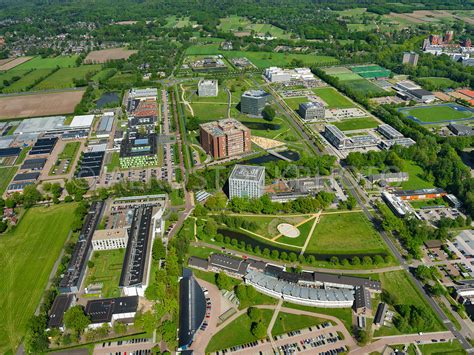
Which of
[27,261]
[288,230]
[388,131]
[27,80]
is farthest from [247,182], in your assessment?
[27,80]

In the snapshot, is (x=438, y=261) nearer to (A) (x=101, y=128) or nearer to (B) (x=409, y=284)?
(B) (x=409, y=284)

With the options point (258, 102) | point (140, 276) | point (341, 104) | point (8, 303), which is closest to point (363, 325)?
point (140, 276)

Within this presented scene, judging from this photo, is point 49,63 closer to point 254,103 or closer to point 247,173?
point 254,103

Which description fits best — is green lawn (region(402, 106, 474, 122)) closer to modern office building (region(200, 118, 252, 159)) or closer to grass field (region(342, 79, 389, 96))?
grass field (region(342, 79, 389, 96))

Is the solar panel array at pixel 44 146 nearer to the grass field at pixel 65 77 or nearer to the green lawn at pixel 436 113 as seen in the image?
the grass field at pixel 65 77

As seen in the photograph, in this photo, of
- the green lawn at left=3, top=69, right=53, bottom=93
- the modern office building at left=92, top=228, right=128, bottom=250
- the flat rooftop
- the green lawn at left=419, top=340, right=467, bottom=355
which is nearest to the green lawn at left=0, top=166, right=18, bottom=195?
the modern office building at left=92, top=228, right=128, bottom=250

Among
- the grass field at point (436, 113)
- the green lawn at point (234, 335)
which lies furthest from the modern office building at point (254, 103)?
the green lawn at point (234, 335)

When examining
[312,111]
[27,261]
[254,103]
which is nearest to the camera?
[27,261]
